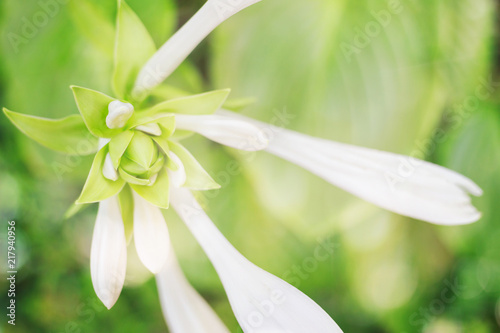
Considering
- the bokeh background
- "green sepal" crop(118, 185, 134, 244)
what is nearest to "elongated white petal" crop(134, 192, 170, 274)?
"green sepal" crop(118, 185, 134, 244)

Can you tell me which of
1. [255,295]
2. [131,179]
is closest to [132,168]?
[131,179]

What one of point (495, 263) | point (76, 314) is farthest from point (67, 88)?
point (495, 263)

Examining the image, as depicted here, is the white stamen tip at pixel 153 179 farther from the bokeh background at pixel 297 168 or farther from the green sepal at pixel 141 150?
the bokeh background at pixel 297 168

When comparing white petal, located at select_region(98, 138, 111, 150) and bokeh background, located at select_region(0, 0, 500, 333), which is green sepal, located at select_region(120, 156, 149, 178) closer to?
white petal, located at select_region(98, 138, 111, 150)

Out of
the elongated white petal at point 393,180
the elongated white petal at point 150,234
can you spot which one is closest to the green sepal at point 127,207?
the elongated white petal at point 150,234

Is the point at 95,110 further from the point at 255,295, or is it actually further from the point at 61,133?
the point at 255,295

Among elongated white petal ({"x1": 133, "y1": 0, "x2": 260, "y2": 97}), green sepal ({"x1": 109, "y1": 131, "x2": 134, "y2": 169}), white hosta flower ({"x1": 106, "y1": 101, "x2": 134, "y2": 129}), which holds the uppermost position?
elongated white petal ({"x1": 133, "y1": 0, "x2": 260, "y2": 97})
